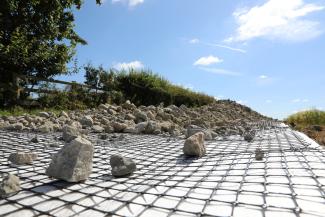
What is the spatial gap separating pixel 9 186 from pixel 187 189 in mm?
753

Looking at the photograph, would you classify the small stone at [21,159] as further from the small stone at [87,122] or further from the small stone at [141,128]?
the small stone at [87,122]

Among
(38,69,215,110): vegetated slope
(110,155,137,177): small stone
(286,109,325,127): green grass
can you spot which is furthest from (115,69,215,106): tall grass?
(110,155,137,177): small stone

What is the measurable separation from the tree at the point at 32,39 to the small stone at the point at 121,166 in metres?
7.10

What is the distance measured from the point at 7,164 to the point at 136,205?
1.03 metres

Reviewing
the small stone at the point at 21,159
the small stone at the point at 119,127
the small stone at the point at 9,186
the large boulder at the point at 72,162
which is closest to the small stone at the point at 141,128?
the small stone at the point at 119,127

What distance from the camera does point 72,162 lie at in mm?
1575

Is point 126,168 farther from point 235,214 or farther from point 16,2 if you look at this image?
point 16,2

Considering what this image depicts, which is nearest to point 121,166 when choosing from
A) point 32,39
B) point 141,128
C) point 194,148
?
point 194,148

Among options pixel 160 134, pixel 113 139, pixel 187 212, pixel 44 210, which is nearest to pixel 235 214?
pixel 187 212

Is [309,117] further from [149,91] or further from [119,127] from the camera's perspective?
[119,127]

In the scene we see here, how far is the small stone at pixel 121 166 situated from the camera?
69.7 inches

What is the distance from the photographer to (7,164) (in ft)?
6.63

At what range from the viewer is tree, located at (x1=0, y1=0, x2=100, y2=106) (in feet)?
27.7

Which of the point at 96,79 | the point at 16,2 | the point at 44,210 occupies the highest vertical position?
the point at 16,2
